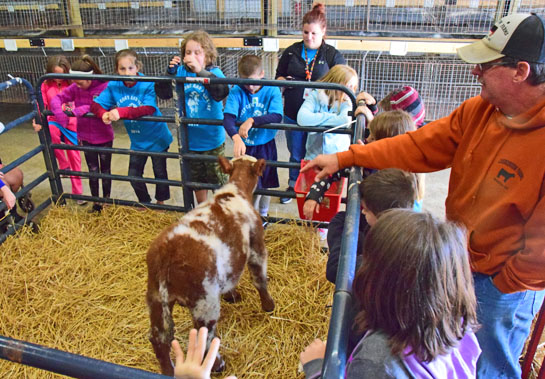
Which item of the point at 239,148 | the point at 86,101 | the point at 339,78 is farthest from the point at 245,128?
the point at 86,101

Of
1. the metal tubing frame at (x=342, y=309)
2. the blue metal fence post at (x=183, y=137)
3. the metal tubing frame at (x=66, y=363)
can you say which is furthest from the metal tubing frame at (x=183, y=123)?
the metal tubing frame at (x=66, y=363)

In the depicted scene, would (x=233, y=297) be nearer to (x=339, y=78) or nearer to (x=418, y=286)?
(x=339, y=78)

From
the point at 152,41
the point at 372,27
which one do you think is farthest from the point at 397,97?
the point at 152,41

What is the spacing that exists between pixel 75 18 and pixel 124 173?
2.82m

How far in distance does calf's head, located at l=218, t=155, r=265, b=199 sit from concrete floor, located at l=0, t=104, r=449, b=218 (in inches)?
65.2

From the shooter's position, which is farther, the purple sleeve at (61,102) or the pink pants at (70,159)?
the pink pants at (70,159)

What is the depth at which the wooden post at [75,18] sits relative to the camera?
6465mm

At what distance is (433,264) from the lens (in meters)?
1.13

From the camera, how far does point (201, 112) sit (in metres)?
3.72

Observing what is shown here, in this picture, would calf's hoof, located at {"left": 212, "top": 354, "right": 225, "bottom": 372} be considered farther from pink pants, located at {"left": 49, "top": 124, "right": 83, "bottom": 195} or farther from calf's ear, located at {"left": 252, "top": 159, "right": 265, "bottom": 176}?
pink pants, located at {"left": 49, "top": 124, "right": 83, "bottom": 195}

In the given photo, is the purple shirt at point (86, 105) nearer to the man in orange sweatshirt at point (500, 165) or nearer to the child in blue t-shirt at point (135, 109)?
the child in blue t-shirt at point (135, 109)

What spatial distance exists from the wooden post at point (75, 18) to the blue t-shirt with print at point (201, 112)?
375cm

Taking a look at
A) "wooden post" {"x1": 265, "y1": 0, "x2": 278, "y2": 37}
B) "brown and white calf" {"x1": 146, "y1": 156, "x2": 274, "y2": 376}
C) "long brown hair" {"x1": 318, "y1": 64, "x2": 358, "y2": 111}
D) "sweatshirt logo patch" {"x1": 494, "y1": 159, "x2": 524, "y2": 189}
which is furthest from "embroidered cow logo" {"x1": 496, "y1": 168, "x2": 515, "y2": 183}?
"wooden post" {"x1": 265, "y1": 0, "x2": 278, "y2": 37}

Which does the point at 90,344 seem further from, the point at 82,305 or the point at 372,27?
the point at 372,27
